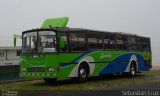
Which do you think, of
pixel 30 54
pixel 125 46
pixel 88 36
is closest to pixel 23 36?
pixel 30 54

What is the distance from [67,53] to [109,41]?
15.7 feet

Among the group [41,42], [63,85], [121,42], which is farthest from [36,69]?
[121,42]

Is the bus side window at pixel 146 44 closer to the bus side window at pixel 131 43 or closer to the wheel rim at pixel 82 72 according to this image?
the bus side window at pixel 131 43

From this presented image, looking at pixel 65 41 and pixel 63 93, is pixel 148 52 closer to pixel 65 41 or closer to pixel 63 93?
pixel 65 41

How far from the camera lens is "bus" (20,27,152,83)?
21641 mm

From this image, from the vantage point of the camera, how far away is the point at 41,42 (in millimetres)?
21875

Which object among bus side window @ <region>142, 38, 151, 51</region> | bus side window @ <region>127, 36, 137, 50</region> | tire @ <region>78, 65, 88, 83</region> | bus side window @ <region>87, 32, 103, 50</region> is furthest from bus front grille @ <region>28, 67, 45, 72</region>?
bus side window @ <region>142, 38, 151, 51</region>

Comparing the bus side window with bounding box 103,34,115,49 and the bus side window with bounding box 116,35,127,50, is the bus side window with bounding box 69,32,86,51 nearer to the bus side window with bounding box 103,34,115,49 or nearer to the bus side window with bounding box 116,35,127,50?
the bus side window with bounding box 103,34,115,49

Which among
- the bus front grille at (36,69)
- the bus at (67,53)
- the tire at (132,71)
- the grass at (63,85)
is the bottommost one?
the grass at (63,85)

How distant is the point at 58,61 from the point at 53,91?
290 centimetres

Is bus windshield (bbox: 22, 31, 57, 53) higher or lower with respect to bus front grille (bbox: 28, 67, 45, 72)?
higher

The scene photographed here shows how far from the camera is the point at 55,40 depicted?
70.8 ft

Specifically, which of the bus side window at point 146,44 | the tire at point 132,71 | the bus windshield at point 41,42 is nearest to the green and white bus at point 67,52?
the bus windshield at point 41,42

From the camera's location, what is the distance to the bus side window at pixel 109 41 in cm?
2560
